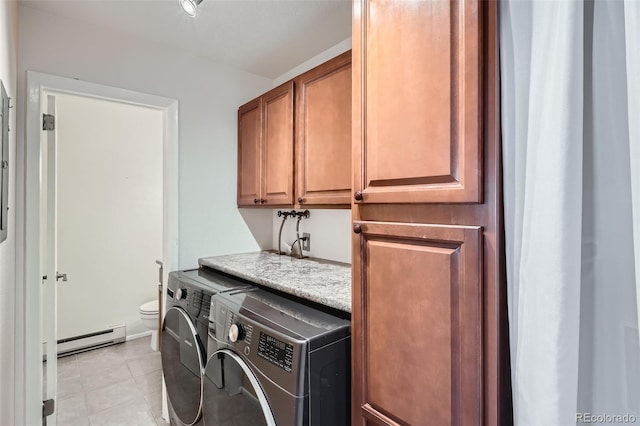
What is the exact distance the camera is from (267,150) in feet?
6.91

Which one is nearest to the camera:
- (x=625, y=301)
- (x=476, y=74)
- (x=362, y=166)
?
(x=625, y=301)

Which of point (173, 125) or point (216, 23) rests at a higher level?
point (216, 23)

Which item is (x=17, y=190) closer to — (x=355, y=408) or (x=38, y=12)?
(x=38, y=12)

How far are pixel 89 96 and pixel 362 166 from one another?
1809 mm

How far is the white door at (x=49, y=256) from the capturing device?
178 cm

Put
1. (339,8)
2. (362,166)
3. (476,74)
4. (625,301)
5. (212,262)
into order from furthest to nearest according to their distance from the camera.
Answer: (212,262) → (339,8) → (362,166) → (476,74) → (625,301)

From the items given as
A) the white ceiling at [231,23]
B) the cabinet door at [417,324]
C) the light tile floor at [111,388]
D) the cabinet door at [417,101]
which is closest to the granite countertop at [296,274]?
the cabinet door at [417,324]

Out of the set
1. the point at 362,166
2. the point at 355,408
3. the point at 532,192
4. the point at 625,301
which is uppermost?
the point at 362,166

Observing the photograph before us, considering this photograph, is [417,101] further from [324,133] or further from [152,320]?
[152,320]

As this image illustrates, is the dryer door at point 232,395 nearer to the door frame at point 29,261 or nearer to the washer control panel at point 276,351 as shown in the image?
the washer control panel at point 276,351

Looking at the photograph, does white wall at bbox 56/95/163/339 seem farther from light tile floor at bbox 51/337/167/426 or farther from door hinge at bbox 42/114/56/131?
door hinge at bbox 42/114/56/131

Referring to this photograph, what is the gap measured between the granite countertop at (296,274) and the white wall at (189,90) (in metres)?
0.24

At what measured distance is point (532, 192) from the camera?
69 centimetres

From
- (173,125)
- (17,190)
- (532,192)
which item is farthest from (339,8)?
(17,190)
